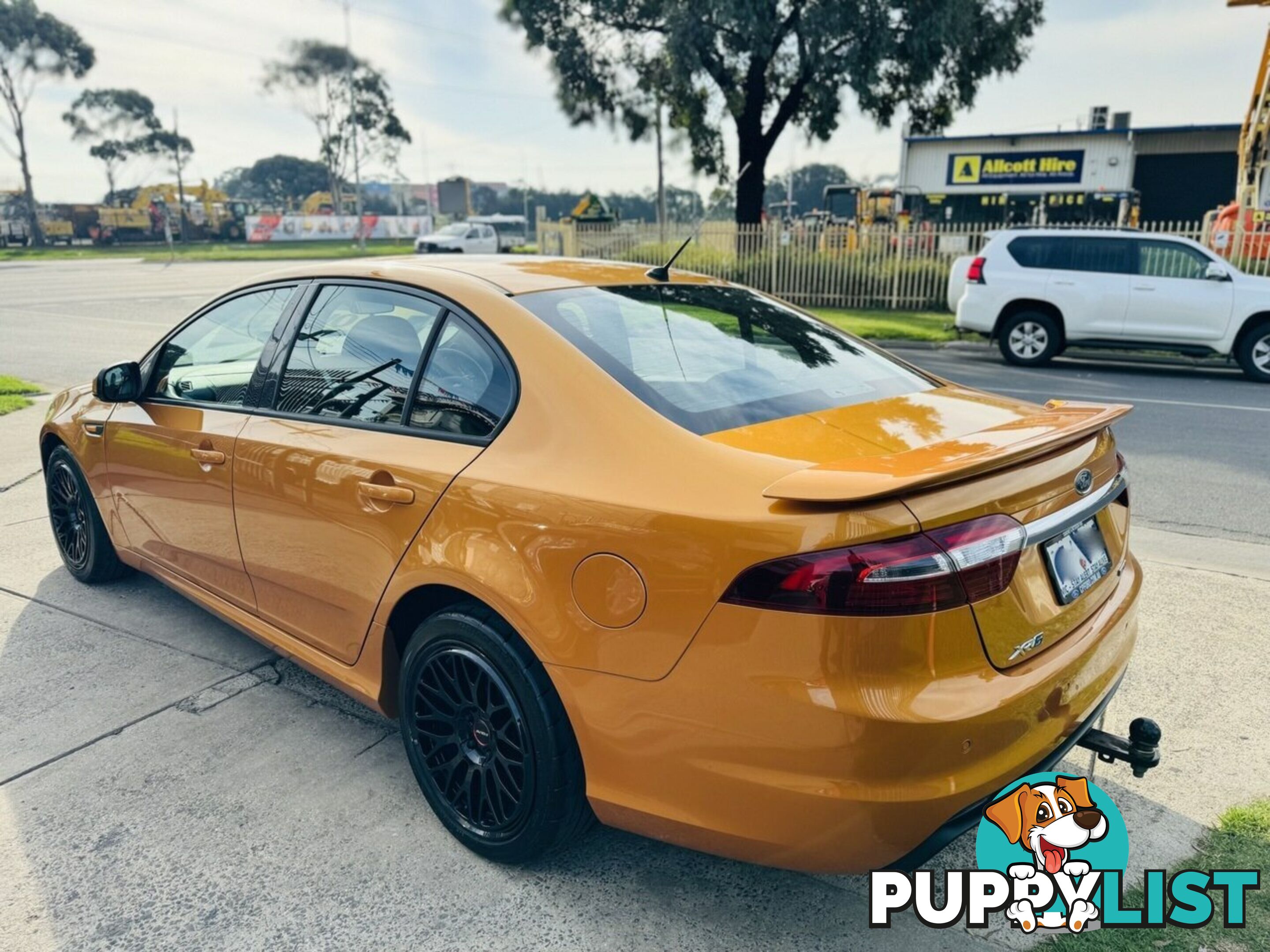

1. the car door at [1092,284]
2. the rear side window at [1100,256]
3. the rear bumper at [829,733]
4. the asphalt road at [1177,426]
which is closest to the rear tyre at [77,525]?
the rear bumper at [829,733]

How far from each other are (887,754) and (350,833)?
165 centimetres

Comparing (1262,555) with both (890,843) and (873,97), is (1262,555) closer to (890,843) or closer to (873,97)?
(890,843)

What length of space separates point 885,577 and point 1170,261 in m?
11.7

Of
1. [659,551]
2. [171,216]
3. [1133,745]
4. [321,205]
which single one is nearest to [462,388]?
[659,551]

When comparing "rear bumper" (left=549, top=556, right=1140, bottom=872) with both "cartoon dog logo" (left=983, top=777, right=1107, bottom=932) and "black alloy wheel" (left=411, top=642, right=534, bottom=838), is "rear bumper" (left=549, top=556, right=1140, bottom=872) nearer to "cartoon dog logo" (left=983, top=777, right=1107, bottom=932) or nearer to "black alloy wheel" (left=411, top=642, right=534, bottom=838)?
"cartoon dog logo" (left=983, top=777, right=1107, bottom=932)

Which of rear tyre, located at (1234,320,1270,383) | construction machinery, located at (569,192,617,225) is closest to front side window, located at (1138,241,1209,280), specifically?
rear tyre, located at (1234,320,1270,383)

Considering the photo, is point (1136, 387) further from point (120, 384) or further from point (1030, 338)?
point (120, 384)

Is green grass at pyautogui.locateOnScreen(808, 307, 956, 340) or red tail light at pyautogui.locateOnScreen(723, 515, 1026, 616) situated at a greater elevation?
red tail light at pyautogui.locateOnScreen(723, 515, 1026, 616)

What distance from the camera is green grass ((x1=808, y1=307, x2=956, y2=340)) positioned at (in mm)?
14430

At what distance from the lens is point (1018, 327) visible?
12070 millimetres

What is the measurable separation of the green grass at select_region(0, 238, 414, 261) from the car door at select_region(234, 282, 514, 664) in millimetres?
41414

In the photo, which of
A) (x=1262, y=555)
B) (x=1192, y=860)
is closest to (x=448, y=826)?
(x=1192, y=860)

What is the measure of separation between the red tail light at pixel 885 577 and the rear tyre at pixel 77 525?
11.8ft

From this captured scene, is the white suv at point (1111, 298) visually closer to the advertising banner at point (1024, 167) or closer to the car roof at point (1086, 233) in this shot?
the car roof at point (1086, 233)
